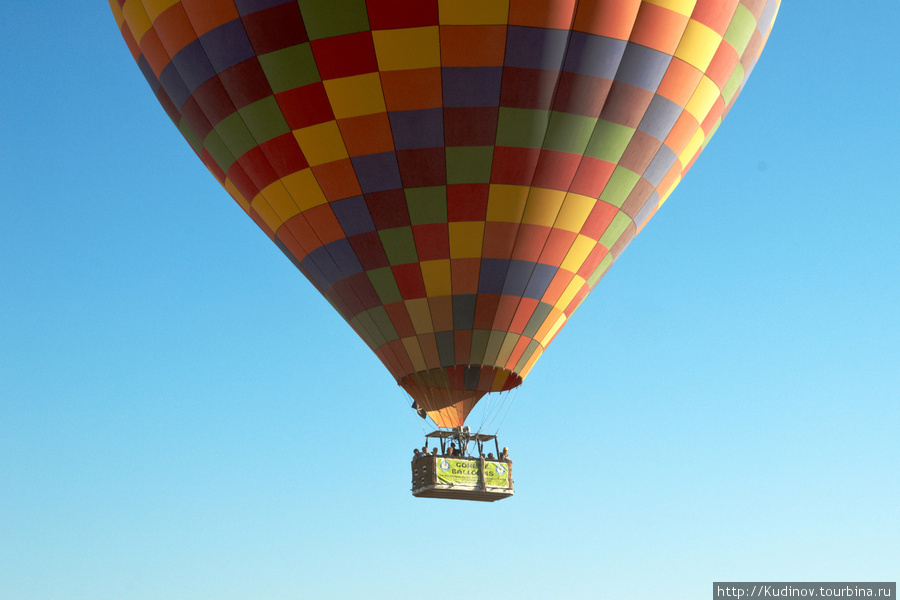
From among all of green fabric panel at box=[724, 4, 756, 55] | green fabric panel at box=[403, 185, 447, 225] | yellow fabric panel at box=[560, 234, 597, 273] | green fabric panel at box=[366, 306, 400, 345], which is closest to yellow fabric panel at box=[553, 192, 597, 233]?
yellow fabric panel at box=[560, 234, 597, 273]

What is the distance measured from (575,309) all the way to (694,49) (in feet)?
11.5

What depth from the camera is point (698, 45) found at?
1426 centimetres

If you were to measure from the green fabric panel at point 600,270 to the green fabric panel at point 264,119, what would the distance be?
4173mm

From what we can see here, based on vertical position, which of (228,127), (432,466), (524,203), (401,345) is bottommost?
(432,466)

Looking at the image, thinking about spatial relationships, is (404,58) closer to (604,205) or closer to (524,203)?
(524,203)

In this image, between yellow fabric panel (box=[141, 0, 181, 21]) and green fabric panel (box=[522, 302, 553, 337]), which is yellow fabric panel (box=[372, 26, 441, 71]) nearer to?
yellow fabric panel (box=[141, 0, 181, 21])

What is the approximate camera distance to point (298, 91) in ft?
45.1

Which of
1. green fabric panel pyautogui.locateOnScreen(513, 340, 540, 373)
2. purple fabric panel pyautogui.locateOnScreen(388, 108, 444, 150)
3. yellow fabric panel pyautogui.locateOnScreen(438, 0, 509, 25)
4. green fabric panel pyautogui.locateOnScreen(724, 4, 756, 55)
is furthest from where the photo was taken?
green fabric panel pyautogui.locateOnScreen(513, 340, 540, 373)

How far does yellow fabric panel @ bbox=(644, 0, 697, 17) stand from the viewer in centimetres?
1370

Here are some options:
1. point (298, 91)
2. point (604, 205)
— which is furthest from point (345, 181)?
point (604, 205)

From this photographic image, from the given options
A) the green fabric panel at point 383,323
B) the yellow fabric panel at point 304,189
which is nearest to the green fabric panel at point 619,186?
the green fabric panel at point 383,323

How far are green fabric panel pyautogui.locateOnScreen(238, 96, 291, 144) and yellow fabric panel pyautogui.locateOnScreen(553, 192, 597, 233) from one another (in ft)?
10.9

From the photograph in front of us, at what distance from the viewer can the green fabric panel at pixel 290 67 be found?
13.5 m

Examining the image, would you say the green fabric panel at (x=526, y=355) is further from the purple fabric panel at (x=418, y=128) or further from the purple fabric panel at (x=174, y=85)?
the purple fabric panel at (x=174, y=85)
